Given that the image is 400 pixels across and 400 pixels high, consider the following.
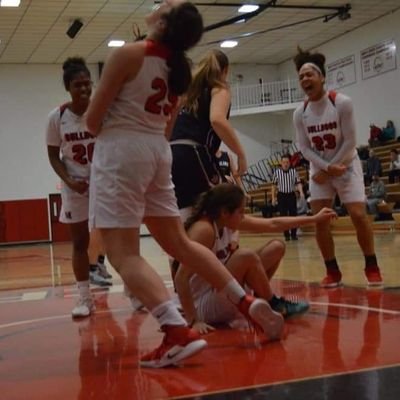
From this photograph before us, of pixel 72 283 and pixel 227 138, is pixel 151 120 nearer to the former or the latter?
pixel 227 138

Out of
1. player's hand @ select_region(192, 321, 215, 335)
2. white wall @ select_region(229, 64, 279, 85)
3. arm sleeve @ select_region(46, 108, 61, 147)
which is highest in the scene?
white wall @ select_region(229, 64, 279, 85)

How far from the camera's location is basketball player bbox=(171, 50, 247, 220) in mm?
3949

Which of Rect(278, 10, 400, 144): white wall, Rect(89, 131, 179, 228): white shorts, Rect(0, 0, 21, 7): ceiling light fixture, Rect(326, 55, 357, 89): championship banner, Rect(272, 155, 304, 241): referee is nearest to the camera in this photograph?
Rect(89, 131, 179, 228): white shorts

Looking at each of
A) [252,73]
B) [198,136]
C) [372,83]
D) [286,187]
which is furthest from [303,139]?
[252,73]

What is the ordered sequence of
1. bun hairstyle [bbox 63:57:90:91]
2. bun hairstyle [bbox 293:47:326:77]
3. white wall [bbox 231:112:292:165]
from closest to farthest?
bun hairstyle [bbox 63:57:90:91] < bun hairstyle [bbox 293:47:326:77] < white wall [bbox 231:112:292:165]

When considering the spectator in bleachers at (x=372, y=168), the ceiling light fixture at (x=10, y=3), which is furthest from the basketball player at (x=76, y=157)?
the spectator in bleachers at (x=372, y=168)

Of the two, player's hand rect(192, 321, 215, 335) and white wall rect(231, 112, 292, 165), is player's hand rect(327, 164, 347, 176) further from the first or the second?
white wall rect(231, 112, 292, 165)

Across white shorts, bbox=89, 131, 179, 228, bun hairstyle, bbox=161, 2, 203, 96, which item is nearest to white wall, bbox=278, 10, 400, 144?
bun hairstyle, bbox=161, 2, 203, 96

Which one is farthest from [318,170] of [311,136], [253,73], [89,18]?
[253,73]

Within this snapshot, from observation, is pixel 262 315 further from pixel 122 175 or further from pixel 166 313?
pixel 122 175

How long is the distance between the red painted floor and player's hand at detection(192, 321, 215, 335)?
0.06 meters

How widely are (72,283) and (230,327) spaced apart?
3.64 metres

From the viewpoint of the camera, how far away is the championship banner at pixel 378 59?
2008cm

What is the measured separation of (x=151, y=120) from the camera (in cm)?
302
